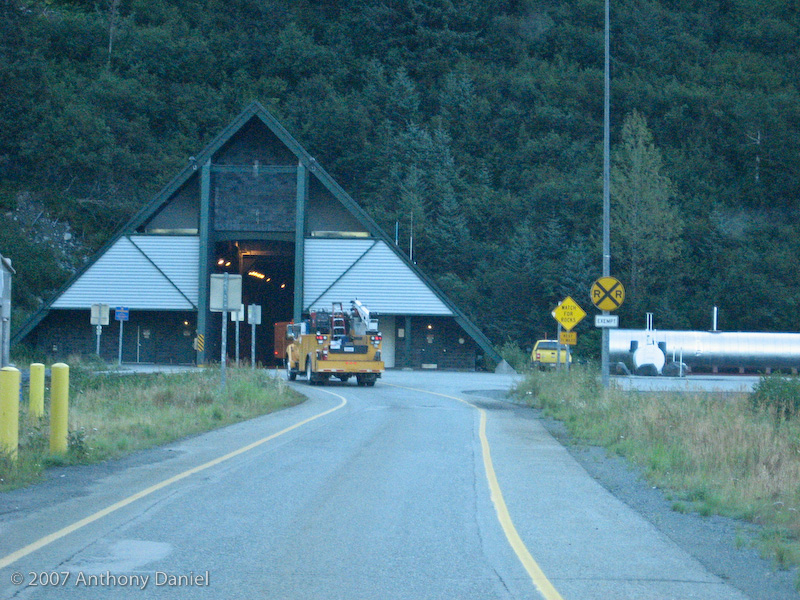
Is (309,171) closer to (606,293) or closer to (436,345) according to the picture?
(436,345)

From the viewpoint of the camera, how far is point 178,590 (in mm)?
6832

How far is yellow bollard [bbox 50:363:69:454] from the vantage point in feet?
41.4

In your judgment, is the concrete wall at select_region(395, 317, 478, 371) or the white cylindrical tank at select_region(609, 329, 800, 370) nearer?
the white cylindrical tank at select_region(609, 329, 800, 370)

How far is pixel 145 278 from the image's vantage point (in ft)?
164

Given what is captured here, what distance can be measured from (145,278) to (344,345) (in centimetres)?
1919

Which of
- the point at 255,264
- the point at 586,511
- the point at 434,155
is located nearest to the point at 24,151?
the point at 255,264

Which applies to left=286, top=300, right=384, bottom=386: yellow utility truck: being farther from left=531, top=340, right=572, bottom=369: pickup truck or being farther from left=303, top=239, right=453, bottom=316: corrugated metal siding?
left=531, top=340, right=572, bottom=369: pickup truck

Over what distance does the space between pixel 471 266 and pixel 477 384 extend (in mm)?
35233

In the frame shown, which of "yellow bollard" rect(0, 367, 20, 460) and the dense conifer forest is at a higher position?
the dense conifer forest

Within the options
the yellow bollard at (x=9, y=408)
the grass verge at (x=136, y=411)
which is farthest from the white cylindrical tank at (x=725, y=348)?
the yellow bollard at (x=9, y=408)

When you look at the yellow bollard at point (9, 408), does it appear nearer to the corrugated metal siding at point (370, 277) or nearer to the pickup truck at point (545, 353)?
the corrugated metal siding at point (370, 277)

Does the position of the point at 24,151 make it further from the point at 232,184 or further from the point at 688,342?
the point at 688,342

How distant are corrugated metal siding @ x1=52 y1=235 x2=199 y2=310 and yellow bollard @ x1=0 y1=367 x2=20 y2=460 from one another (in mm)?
38395

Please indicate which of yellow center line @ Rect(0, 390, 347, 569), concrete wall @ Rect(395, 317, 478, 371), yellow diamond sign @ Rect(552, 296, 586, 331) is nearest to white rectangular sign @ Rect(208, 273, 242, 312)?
yellow center line @ Rect(0, 390, 347, 569)
